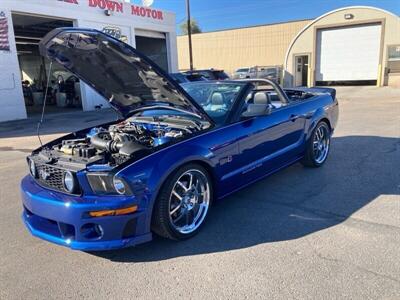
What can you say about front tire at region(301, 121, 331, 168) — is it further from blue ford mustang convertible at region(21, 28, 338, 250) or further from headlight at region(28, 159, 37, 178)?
headlight at region(28, 159, 37, 178)

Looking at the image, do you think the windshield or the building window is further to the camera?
the building window

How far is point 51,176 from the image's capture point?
3.29m

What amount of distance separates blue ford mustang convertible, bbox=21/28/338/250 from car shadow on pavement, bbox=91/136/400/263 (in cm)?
23

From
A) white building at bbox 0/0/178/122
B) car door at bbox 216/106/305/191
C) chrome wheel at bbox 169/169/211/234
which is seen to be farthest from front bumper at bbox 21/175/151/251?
white building at bbox 0/0/178/122

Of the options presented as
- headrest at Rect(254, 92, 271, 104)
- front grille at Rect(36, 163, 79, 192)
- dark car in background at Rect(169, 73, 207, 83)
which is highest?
dark car in background at Rect(169, 73, 207, 83)

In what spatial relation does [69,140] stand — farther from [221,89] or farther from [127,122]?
[221,89]

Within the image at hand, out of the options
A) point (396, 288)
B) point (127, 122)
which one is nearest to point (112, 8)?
point (127, 122)

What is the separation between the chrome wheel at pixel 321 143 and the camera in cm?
570

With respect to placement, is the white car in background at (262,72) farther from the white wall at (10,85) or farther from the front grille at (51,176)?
the front grille at (51,176)

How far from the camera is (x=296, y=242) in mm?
3363

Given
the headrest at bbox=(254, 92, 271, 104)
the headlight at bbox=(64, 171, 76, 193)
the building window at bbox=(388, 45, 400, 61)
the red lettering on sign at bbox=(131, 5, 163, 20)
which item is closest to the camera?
the headlight at bbox=(64, 171, 76, 193)

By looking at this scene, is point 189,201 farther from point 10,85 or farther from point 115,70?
point 10,85

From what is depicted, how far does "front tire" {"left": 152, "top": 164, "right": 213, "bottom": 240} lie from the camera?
3209mm

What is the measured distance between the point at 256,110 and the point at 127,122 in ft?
5.35
